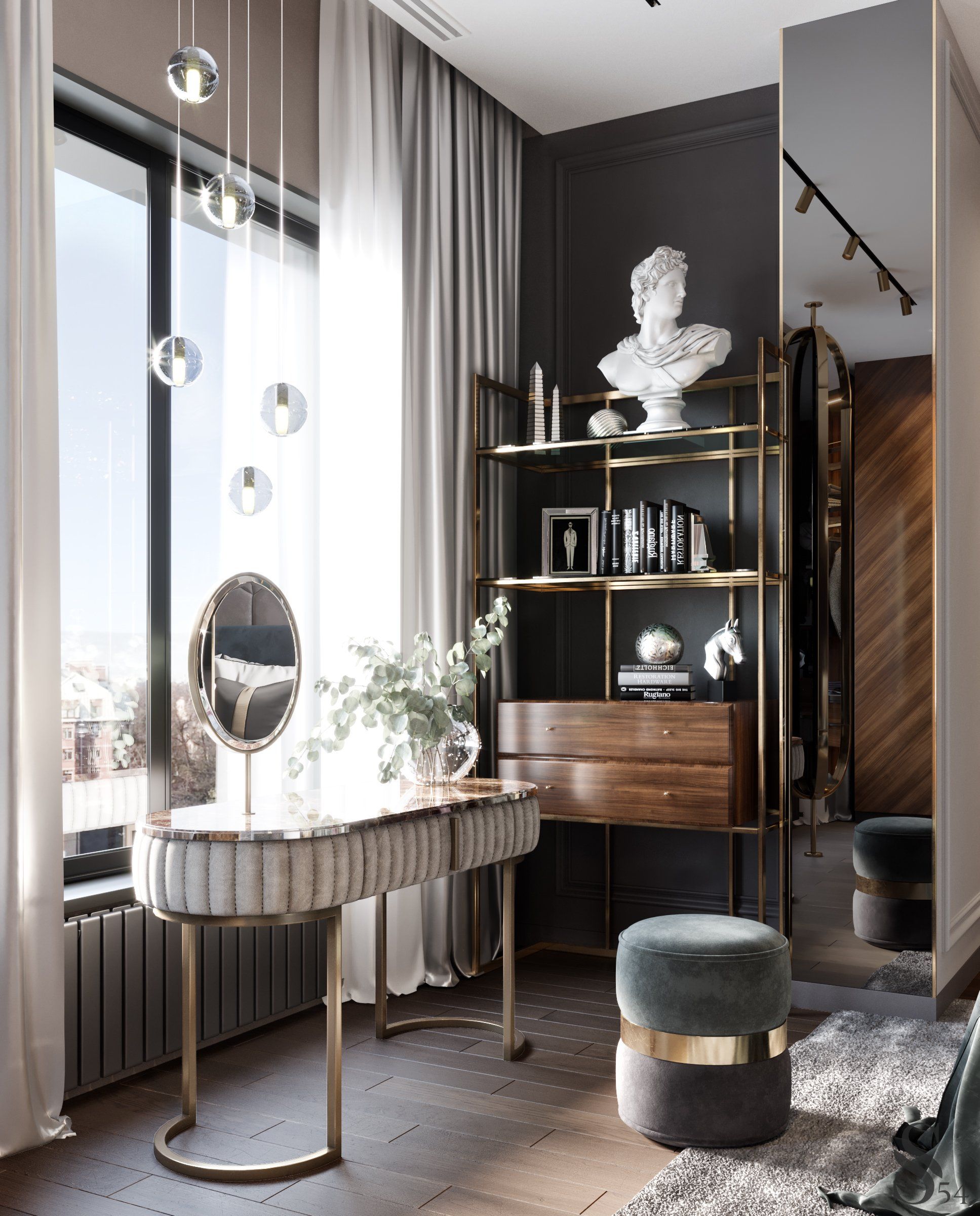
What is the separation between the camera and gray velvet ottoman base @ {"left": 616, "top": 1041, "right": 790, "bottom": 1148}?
2529 millimetres

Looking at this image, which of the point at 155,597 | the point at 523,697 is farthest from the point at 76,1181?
the point at 523,697

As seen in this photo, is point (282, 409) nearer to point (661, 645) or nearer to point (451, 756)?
point (451, 756)

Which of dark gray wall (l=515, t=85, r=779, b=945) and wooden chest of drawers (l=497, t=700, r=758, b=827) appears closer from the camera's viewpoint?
wooden chest of drawers (l=497, t=700, r=758, b=827)

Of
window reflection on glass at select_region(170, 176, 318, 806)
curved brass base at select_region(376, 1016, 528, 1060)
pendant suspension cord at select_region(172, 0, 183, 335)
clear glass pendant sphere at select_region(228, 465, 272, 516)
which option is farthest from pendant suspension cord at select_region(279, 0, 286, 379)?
curved brass base at select_region(376, 1016, 528, 1060)

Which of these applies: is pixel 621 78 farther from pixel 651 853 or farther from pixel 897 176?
pixel 651 853

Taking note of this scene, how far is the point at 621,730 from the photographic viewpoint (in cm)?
394

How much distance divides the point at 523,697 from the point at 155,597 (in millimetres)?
1748

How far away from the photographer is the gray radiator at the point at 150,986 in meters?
2.84

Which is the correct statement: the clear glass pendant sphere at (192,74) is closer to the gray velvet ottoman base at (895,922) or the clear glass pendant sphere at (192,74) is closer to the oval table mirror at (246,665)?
the oval table mirror at (246,665)

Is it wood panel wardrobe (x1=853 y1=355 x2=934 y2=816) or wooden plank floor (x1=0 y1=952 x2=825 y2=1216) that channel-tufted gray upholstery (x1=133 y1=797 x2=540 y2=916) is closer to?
wooden plank floor (x1=0 y1=952 x2=825 y2=1216)

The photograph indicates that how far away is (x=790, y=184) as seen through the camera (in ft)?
12.4

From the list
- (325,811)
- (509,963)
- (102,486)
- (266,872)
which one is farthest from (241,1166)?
(102,486)

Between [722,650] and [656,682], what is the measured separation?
10.0 inches

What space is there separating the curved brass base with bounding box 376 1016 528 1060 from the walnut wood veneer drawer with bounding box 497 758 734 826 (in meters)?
0.81
